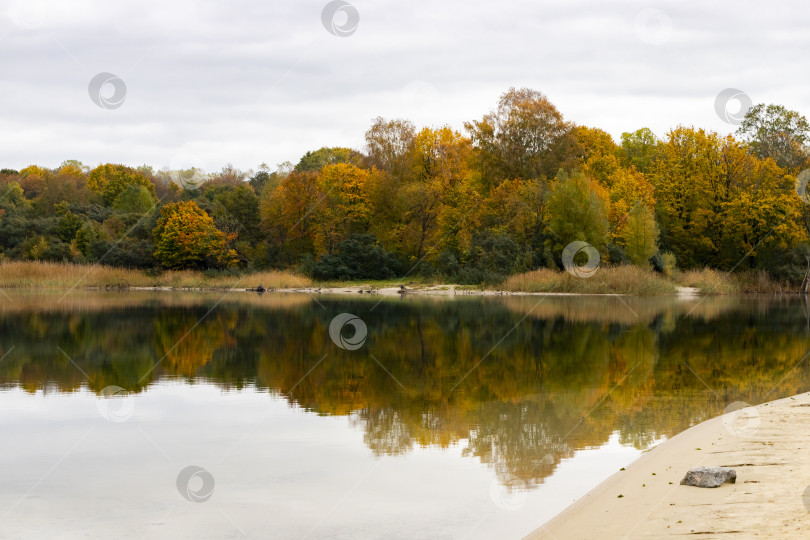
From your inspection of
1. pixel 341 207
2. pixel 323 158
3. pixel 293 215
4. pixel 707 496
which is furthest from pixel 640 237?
pixel 323 158

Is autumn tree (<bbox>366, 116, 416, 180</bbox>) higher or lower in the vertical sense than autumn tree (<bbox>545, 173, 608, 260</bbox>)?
higher

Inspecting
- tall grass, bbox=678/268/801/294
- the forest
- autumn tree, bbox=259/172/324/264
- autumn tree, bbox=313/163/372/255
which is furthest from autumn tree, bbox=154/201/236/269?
tall grass, bbox=678/268/801/294

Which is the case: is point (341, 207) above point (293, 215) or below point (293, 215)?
above

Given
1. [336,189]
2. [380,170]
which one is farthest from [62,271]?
[380,170]

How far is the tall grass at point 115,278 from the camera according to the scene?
56.0 meters

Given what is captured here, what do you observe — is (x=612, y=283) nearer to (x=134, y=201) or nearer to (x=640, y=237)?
(x=640, y=237)

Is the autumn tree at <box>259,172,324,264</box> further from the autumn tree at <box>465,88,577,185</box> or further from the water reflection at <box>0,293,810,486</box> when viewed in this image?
the water reflection at <box>0,293,810,486</box>

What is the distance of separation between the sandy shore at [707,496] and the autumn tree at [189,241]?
57596mm

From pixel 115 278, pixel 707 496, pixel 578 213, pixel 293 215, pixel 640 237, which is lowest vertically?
pixel 115 278

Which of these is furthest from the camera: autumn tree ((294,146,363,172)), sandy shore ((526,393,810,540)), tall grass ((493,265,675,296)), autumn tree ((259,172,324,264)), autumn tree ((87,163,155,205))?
autumn tree ((294,146,363,172))

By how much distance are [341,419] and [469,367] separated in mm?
6238

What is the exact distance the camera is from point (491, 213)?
195 ft

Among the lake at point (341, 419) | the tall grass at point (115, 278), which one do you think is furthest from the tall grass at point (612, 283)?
the lake at point (341, 419)

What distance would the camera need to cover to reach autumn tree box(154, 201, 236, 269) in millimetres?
63812
